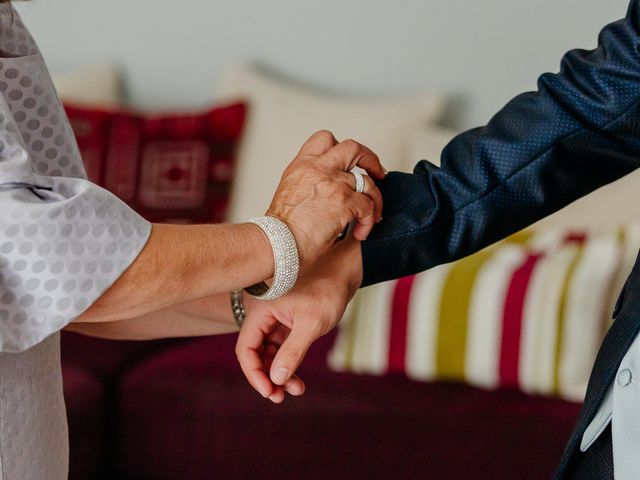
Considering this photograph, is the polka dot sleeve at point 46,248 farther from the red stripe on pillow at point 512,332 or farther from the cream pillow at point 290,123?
the cream pillow at point 290,123

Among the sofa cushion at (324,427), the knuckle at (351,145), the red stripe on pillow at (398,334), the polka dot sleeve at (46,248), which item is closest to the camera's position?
the polka dot sleeve at (46,248)

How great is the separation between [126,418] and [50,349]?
1485 mm

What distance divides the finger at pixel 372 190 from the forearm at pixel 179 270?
10.5 inches

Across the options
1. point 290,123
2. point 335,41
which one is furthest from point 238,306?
point 335,41

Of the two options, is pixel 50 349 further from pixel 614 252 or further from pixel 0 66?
pixel 614 252

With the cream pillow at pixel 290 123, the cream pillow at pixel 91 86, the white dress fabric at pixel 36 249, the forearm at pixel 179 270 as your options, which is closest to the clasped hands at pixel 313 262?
the forearm at pixel 179 270

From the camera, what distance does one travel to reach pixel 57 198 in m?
1.19

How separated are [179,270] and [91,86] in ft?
8.54

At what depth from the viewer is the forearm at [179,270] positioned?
122cm

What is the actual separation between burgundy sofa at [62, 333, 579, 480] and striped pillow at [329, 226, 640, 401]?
2.1 inches

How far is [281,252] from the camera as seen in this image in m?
1.34

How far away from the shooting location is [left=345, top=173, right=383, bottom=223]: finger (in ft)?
5.04

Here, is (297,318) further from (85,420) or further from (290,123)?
(290,123)

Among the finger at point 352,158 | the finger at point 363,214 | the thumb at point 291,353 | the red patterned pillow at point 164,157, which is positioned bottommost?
the red patterned pillow at point 164,157
